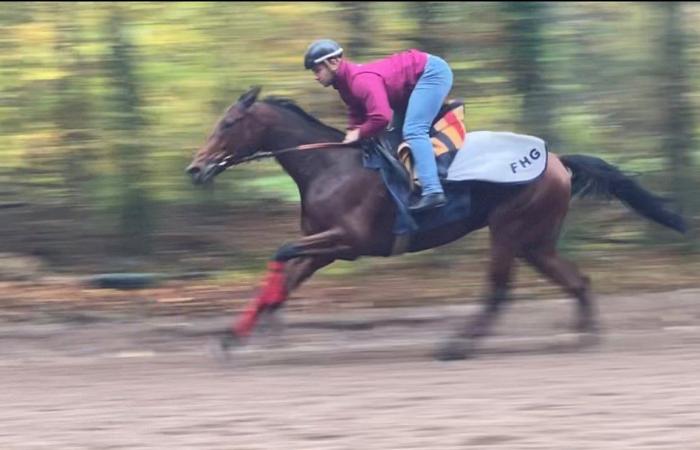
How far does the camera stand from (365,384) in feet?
25.2

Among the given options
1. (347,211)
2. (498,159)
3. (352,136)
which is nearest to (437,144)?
(498,159)

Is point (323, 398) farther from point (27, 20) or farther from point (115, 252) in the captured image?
point (27, 20)

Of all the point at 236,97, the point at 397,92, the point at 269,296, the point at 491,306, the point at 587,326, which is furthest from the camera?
the point at 236,97

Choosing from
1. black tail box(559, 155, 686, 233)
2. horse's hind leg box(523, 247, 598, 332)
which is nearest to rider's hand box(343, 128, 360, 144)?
horse's hind leg box(523, 247, 598, 332)

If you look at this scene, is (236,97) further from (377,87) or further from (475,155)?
(475,155)

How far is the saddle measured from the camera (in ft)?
27.5

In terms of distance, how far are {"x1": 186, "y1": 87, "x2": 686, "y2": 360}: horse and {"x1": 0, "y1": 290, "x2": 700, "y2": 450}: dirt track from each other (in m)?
0.48

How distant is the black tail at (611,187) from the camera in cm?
899

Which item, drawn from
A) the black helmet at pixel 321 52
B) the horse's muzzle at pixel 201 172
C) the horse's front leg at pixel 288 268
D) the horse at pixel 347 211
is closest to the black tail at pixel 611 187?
the horse at pixel 347 211

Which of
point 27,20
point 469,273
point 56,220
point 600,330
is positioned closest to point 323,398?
point 600,330

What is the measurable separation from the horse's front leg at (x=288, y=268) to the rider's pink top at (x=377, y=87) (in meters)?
0.80

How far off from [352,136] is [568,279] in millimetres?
1977

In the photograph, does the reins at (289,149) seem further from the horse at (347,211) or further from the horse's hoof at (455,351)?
the horse's hoof at (455,351)

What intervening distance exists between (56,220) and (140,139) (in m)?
1.09
